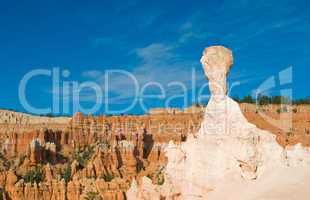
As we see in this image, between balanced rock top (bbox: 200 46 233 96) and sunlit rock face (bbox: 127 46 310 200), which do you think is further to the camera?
balanced rock top (bbox: 200 46 233 96)

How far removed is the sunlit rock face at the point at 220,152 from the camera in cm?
684

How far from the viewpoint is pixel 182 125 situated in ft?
230

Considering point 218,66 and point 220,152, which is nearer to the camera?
point 220,152

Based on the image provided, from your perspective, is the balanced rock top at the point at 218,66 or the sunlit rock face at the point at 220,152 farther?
the balanced rock top at the point at 218,66

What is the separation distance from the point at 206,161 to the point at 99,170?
46996 mm

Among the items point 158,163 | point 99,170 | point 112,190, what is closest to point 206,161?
point 112,190

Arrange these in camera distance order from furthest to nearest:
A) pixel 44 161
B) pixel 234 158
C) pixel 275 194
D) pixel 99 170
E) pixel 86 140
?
pixel 86 140, pixel 44 161, pixel 99 170, pixel 234 158, pixel 275 194

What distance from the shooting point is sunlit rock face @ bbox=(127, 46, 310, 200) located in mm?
6836

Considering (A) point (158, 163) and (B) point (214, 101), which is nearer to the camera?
(B) point (214, 101)

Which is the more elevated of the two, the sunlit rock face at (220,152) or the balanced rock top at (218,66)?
the balanced rock top at (218,66)

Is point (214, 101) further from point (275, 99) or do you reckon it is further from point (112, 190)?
point (275, 99)

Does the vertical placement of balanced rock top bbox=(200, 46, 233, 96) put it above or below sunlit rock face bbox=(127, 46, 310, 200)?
above

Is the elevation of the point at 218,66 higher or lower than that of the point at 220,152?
higher

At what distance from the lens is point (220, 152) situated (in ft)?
22.8
